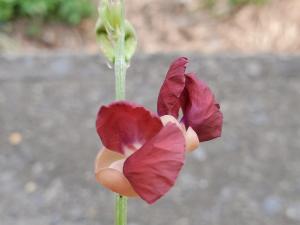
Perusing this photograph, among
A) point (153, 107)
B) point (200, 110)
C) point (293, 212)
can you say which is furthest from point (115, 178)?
point (153, 107)

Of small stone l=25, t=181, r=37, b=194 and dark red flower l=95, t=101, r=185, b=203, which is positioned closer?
dark red flower l=95, t=101, r=185, b=203

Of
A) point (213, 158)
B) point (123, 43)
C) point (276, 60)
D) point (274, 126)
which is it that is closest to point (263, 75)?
point (276, 60)

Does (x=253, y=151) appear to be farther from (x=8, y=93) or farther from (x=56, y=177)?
(x=8, y=93)

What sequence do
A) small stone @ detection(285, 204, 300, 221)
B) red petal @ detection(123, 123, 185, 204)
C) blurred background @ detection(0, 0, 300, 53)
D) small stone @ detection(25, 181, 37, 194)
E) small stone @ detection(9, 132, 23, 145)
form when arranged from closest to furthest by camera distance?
Result: red petal @ detection(123, 123, 185, 204)
small stone @ detection(285, 204, 300, 221)
small stone @ detection(25, 181, 37, 194)
small stone @ detection(9, 132, 23, 145)
blurred background @ detection(0, 0, 300, 53)

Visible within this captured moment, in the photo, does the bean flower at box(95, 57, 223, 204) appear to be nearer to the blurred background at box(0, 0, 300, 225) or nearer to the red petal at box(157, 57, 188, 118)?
the red petal at box(157, 57, 188, 118)

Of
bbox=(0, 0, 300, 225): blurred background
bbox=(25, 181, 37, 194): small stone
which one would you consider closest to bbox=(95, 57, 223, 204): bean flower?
bbox=(0, 0, 300, 225): blurred background

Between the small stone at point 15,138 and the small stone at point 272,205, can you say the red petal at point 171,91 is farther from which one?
the small stone at point 15,138

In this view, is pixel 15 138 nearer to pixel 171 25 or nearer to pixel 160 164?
pixel 171 25

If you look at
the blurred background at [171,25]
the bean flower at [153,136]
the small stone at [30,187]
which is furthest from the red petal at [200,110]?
the blurred background at [171,25]
